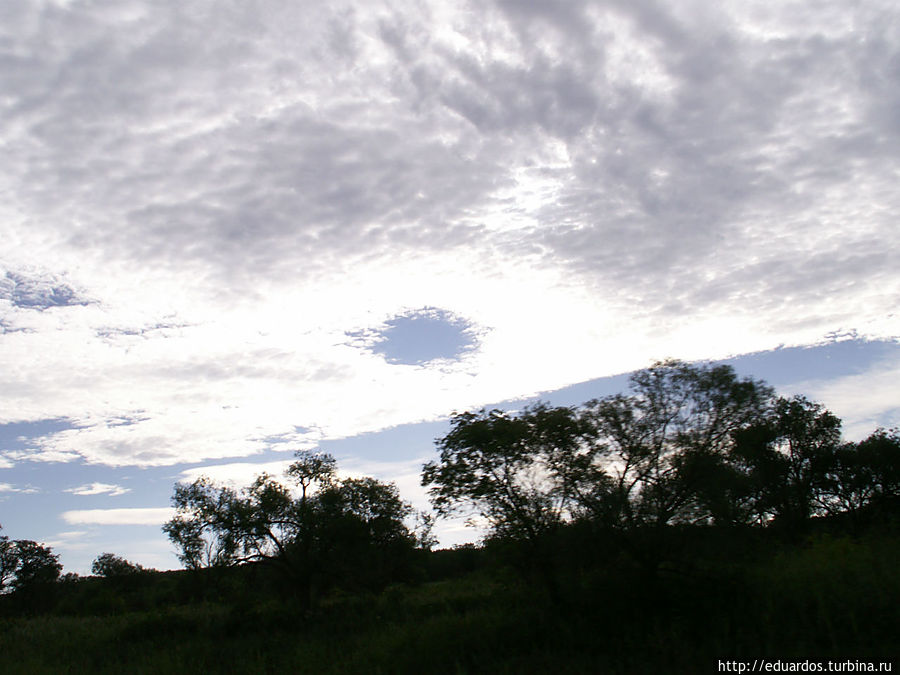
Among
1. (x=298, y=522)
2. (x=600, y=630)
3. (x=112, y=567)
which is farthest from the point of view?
(x=112, y=567)

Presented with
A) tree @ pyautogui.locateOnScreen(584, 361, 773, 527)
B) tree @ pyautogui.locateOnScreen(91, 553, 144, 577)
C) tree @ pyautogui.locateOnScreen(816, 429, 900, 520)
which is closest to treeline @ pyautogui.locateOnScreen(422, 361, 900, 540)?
tree @ pyautogui.locateOnScreen(584, 361, 773, 527)

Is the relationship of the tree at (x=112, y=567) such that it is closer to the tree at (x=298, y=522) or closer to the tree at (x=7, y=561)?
the tree at (x=7, y=561)

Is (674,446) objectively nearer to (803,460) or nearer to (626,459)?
(626,459)

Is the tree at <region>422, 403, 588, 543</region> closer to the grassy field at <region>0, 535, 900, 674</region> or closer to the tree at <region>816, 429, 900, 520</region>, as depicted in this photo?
the grassy field at <region>0, 535, 900, 674</region>

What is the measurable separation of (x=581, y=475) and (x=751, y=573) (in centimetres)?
592

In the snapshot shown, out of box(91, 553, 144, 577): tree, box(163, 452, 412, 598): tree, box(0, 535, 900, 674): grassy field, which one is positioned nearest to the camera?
box(0, 535, 900, 674): grassy field

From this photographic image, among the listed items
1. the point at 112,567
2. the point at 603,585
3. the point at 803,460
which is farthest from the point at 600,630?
the point at 112,567

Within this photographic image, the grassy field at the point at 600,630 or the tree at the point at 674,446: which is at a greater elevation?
the tree at the point at 674,446

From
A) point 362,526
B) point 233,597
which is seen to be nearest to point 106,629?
point 233,597

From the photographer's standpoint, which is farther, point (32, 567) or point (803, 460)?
point (32, 567)

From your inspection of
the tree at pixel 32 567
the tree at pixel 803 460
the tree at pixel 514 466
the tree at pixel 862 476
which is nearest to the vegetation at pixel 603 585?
the tree at pixel 514 466

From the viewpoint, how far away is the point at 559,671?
47.6 ft

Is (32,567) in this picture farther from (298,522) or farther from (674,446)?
(674,446)

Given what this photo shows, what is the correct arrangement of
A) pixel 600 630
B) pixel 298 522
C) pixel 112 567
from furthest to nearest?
pixel 112 567 < pixel 298 522 < pixel 600 630
